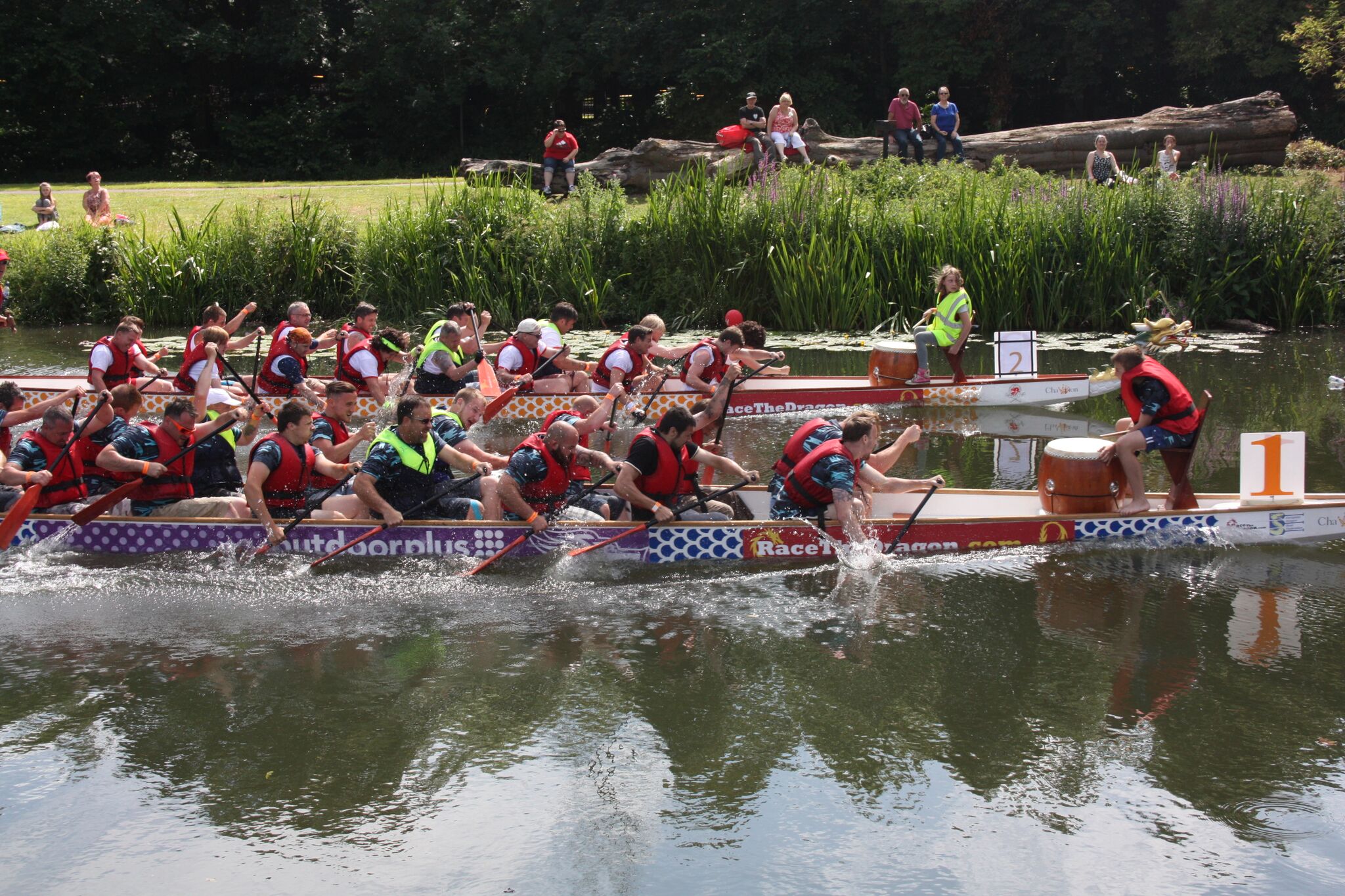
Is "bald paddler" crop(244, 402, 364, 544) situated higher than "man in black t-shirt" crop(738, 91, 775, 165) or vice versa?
"man in black t-shirt" crop(738, 91, 775, 165)

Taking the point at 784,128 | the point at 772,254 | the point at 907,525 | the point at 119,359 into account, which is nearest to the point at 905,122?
the point at 784,128

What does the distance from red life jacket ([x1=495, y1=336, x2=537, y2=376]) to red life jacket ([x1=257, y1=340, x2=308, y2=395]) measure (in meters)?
2.16

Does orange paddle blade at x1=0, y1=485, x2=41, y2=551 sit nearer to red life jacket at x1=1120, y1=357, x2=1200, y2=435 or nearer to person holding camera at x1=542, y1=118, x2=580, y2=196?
red life jacket at x1=1120, y1=357, x2=1200, y2=435

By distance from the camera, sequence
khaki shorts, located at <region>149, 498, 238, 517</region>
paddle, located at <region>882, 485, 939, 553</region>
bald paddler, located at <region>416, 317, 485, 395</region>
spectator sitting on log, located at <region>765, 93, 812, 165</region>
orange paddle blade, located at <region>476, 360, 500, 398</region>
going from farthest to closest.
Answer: spectator sitting on log, located at <region>765, 93, 812, 165</region>, orange paddle blade, located at <region>476, 360, 500, 398</region>, bald paddler, located at <region>416, 317, 485, 395</region>, khaki shorts, located at <region>149, 498, 238, 517</region>, paddle, located at <region>882, 485, 939, 553</region>

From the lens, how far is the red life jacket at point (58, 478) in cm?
943

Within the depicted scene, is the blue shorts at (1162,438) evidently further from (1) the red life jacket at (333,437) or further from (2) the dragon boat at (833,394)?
(1) the red life jacket at (333,437)

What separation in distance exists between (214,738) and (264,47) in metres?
32.1

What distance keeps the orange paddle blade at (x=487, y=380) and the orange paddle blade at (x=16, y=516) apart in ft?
17.3

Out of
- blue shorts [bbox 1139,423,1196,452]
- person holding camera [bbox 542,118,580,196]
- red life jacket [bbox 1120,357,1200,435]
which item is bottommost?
blue shorts [bbox 1139,423,1196,452]

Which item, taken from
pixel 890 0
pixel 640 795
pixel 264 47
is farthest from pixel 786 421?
pixel 264 47

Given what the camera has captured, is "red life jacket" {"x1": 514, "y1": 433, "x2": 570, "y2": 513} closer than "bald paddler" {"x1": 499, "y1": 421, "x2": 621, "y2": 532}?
No

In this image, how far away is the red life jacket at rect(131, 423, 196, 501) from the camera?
9.42 metres

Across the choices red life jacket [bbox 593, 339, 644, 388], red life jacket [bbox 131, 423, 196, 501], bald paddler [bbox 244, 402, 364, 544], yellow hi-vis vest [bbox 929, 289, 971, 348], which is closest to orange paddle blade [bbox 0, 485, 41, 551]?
red life jacket [bbox 131, 423, 196, 501]

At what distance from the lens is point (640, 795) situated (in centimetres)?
609
